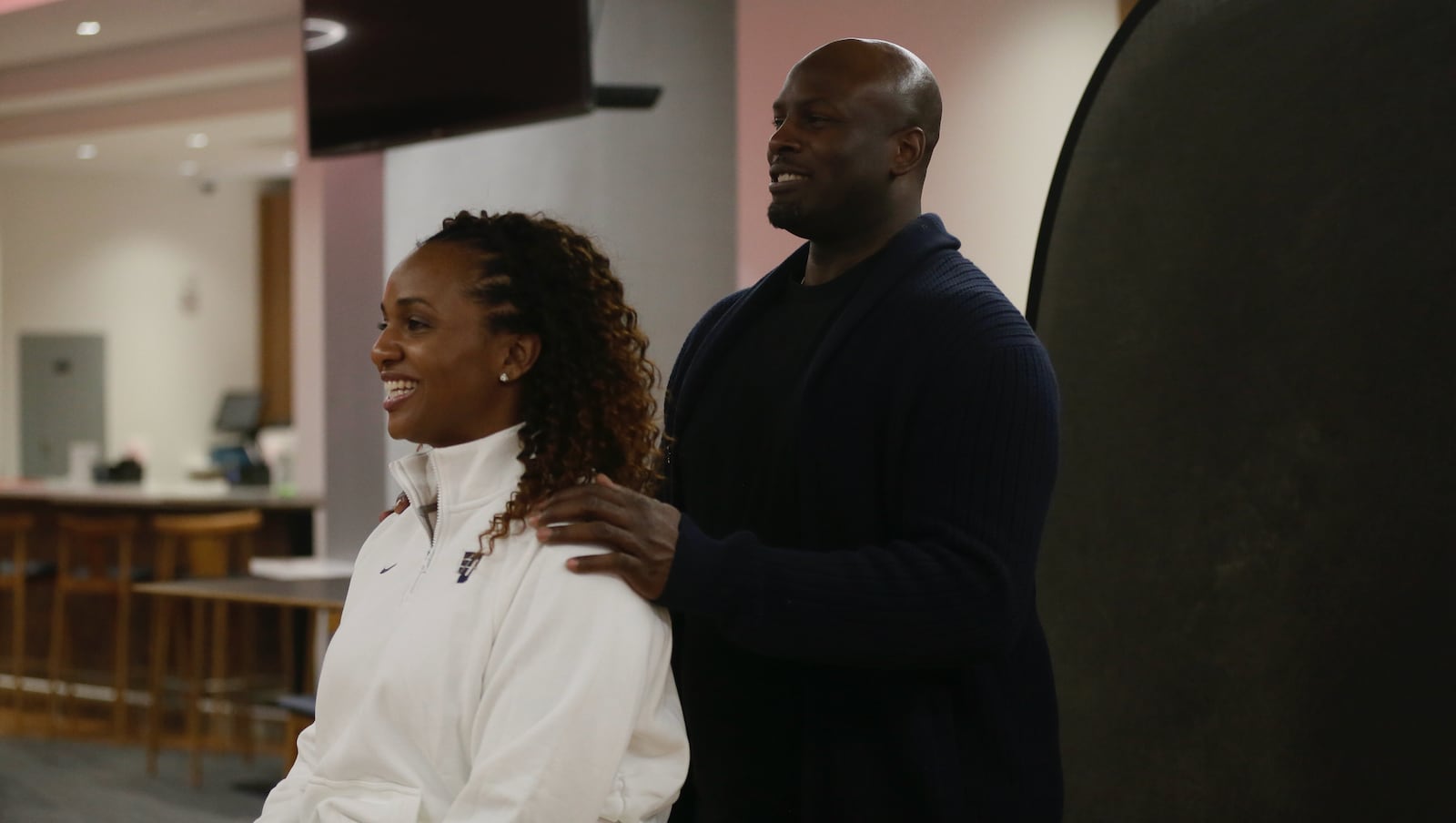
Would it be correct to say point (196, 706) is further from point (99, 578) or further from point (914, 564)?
point (914, 564)

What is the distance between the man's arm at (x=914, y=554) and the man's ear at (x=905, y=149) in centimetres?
28

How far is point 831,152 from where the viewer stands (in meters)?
1.52

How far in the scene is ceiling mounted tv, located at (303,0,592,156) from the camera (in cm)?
391

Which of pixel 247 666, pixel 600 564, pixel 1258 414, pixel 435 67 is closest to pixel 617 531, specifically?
pixel 600 564

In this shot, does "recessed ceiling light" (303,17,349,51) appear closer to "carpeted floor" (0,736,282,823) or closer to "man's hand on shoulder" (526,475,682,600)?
"carpeted floor" (0,736,282,823)

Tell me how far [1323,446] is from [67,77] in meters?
7.87

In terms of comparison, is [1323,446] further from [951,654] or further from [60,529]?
[60,529]

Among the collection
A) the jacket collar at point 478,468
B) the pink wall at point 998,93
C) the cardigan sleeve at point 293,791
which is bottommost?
the cardigan sleeve at point 293,791

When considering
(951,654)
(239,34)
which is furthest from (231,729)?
(951,654)

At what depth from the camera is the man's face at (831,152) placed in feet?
5.00

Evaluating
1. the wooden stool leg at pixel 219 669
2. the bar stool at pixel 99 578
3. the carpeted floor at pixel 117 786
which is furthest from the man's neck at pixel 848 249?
the bar stool at pixel 99 578

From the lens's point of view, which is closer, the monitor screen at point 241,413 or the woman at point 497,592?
the woman at point 497,592

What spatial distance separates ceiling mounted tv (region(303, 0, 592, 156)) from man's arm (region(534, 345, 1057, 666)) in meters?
2.68

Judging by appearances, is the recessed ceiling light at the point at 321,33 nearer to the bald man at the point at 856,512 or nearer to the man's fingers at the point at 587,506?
the bald man at the point at 856,512
